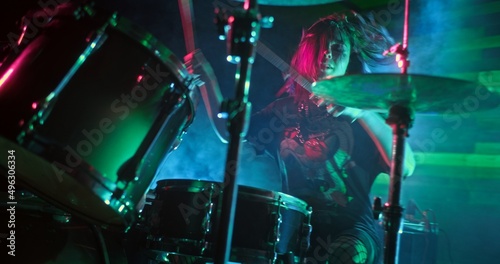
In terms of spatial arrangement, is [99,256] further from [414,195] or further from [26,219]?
[414,195]

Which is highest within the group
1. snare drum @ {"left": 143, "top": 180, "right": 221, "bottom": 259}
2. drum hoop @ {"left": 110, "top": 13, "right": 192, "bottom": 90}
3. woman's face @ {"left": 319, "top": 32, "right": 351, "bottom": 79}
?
woman's face @ {"left": 319, "top": 32, "right": 351, "bottom": 79}

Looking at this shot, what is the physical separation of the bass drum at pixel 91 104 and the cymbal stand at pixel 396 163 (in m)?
0.98

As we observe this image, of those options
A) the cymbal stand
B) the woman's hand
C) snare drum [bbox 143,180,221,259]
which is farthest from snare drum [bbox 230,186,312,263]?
the cymbal stand

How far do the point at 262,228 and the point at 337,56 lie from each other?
1933mm

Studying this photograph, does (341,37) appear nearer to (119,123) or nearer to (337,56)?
(337,56)

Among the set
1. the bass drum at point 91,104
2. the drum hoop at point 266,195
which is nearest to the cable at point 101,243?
the bass drum at point 91,104

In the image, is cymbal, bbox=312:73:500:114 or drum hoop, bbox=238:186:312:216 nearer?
cymbal, bbox=312:73:500:114

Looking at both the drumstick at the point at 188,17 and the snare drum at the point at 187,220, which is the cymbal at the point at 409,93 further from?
the drumstick at the point at 188,17

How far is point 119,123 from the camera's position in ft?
5.67

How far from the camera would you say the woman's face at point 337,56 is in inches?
141

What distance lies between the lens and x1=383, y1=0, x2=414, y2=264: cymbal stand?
175cm

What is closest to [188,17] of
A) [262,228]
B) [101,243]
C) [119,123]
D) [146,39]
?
[146,39]

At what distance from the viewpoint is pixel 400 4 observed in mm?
3988

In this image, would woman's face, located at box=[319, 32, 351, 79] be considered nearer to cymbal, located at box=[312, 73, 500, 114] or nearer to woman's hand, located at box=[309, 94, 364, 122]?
woman's hand, located at box=[309, 94, 364, 122]
